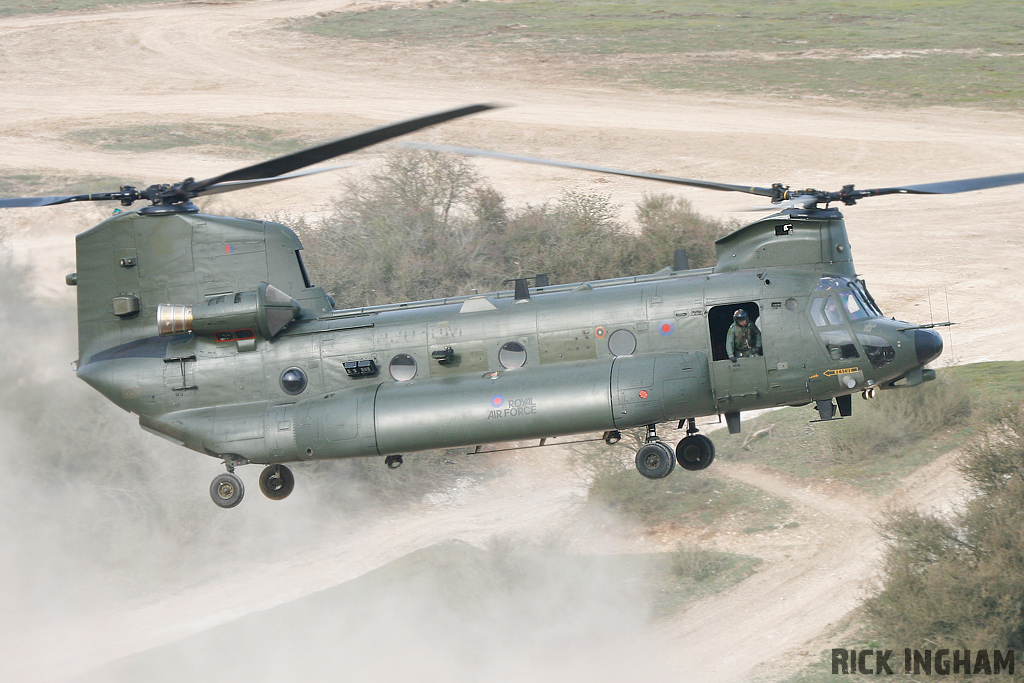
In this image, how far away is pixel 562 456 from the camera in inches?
1286

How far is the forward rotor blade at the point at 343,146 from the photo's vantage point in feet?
41.1

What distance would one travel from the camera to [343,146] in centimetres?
1338

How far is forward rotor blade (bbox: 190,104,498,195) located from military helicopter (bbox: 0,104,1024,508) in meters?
0.09

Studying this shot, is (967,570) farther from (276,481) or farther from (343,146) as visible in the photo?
(343,146)

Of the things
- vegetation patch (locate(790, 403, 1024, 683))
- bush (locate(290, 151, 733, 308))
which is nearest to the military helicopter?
vegetation patch (locate(790, 403, 1024, 683))

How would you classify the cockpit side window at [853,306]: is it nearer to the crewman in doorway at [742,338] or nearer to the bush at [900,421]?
the crewman in doorway at [742,338]

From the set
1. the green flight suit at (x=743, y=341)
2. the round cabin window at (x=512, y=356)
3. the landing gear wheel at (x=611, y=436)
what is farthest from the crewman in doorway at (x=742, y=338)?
the round cabin window at (x=512, y=356)

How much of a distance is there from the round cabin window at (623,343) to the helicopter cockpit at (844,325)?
7.82 feet

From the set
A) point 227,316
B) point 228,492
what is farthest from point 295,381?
point 228,492

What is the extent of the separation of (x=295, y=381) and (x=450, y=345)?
226cm

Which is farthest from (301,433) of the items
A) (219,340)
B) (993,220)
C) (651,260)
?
(993,220)

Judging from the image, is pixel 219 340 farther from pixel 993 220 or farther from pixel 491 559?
pixel 993 220

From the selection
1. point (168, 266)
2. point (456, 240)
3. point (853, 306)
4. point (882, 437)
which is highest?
point (456, 240)

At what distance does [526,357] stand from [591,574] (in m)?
14.2
